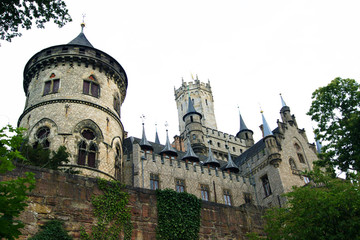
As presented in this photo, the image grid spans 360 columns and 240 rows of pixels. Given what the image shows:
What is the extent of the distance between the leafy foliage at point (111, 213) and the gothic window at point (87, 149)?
8.16 meters

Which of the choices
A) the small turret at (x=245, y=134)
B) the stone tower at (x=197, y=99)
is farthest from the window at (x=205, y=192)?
the stone tower at (x=197, y=99)

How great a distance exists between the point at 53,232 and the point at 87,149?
10459 millimetres

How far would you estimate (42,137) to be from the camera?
20719mm

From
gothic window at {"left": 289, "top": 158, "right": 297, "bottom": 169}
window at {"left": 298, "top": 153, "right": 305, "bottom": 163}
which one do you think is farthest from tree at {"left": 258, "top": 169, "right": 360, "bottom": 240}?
window at {"left": 298, "top": 153, "right": 305, "bottom": 163}

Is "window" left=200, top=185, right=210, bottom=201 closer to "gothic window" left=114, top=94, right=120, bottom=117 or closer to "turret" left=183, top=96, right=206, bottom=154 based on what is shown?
"gothic window" left=114, top=94, right=120, bottom=117

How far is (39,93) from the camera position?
74.2 feet

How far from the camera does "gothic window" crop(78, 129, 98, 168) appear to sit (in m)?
20.3

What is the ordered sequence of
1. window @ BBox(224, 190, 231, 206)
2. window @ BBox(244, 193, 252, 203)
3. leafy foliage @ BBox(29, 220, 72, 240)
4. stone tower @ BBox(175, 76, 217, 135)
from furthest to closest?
stone tower @ BBox(175, 76, 217, 135) < window @ BBox(244, 193, 252, 203) < window @ BBox(224, 190, 231, 206) < leafy foliage @ BBox(29, 220, 72, 240)

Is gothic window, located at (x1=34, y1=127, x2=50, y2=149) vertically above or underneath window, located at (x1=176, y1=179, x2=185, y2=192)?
underneath

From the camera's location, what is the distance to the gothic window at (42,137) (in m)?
20.4

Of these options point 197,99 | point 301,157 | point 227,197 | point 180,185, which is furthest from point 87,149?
point 197,99

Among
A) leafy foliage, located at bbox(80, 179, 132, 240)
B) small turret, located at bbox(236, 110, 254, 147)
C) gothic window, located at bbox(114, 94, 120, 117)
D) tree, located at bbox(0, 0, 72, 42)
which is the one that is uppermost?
small turret, located at bbox(236, 110, 254, 147)

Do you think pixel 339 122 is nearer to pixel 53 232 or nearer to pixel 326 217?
pixel 326 217

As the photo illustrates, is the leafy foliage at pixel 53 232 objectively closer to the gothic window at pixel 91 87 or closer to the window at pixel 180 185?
the gothic window at pixel 91 87
